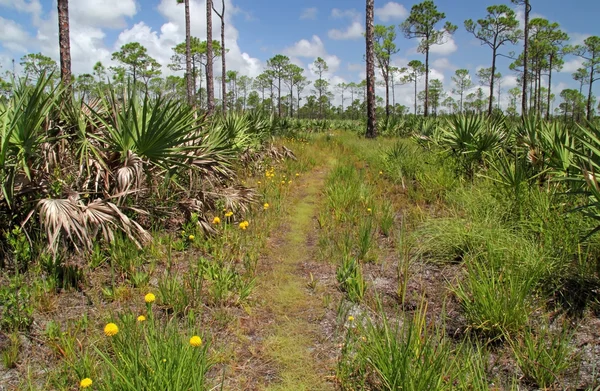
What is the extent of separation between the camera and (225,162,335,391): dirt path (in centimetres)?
225

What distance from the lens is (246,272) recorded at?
3648 mm

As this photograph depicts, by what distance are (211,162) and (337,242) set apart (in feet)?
6.45

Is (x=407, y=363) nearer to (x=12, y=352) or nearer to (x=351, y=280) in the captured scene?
(x=351, y=280)

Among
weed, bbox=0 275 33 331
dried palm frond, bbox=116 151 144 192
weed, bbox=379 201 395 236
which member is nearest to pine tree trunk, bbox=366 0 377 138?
weed, bbox=379 201 395 236

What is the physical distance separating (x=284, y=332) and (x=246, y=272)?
1.00 m

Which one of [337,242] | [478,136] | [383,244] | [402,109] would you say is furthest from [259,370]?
[402,109]

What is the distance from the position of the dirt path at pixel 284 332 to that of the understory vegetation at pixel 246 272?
2 cm

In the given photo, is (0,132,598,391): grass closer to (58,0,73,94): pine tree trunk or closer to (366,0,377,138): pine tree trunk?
(58,0,73,94): pine tree trunk

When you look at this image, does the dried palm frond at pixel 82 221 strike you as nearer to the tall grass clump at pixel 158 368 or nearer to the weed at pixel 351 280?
the tall grass clump at pixel 158 368

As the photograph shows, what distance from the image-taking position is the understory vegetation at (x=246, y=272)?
205cm

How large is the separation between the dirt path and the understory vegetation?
0.06 feet

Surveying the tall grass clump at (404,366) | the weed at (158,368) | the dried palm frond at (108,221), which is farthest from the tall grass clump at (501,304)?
the dried palm frond at (108,221)

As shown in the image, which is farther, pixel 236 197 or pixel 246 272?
pixel 236 197

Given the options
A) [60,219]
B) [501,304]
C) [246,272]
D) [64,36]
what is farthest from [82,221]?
[64,36]
